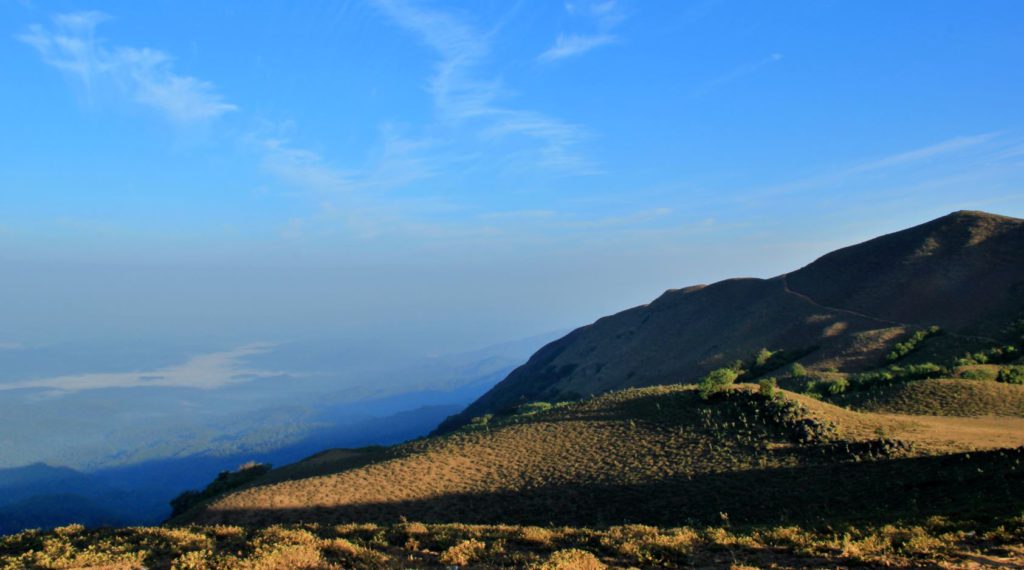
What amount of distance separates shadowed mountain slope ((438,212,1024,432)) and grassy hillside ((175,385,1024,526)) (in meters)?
29.8

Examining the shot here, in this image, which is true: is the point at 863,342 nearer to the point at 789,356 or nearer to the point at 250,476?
the point at 789,356

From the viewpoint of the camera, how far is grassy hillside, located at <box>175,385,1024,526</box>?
54.6 ft

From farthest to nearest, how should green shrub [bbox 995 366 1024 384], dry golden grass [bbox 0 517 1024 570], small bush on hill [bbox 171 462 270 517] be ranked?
small bush on hill [bbox 171 462 270 517] → green shrub [bbox 995 366 1024 384] → dry golden grass [bbox 0 517 1024 570]

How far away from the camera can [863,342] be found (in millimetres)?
54219

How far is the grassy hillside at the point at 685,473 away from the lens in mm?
16641

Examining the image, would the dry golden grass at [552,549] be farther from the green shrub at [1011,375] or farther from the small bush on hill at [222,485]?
the green shrub at [1011,375]

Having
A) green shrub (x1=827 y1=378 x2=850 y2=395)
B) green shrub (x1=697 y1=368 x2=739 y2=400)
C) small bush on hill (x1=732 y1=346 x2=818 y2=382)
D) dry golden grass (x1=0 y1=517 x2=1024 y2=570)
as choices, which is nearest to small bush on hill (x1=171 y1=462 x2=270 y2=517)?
dry golden grass (x1=0 y1=517 x2=1024 y2=570)

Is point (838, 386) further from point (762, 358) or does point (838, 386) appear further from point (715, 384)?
point (762, 358)

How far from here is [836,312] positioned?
66062mm

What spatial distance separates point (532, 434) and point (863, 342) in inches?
1603

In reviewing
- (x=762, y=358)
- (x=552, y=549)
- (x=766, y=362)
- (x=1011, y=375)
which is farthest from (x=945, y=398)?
(x=552, y=549)

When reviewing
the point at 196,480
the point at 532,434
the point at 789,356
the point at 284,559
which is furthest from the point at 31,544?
the point at 196,480

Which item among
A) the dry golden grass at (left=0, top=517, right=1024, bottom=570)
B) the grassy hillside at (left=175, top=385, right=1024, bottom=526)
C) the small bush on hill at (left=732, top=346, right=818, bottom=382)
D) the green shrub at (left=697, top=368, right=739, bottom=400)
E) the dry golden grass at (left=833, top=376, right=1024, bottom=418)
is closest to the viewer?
the dry golden grass at (left=0, top=517, right=1024, bottom=570)

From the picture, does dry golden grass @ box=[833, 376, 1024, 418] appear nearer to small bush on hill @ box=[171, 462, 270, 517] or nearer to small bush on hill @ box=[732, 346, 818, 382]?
small bush on hill @ box=[732, 346, 818, 382]
